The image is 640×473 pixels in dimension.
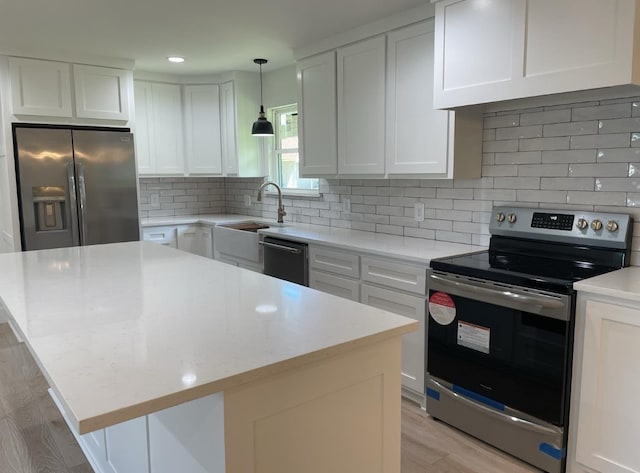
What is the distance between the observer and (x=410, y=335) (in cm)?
271

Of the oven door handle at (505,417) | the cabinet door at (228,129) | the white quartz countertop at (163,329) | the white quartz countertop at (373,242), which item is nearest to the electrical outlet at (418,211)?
the white quartz countertop at (373,242)

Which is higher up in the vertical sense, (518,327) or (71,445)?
(518,327)

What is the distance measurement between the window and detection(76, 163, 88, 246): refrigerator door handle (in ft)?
5.60

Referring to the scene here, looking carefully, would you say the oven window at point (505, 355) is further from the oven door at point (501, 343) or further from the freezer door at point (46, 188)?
the freezer door at point (46, 188)

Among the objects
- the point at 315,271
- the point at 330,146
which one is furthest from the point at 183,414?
the point at 330,146

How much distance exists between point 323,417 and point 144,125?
4148 millimetres

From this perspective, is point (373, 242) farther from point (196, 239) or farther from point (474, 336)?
point (196, 239)

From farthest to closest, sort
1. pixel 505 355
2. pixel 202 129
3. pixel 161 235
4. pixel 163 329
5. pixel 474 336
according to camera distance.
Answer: pixel 202 129 < pixel 161 235 < pixel 474 336 < pixel 505 355 < pixel 163 329

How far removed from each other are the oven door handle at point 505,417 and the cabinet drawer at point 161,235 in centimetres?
306

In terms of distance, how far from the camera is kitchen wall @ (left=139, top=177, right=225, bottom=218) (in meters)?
5.08

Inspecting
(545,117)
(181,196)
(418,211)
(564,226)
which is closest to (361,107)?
(418,211)

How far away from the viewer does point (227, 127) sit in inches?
189

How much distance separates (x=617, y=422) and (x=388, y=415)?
1.11 metres

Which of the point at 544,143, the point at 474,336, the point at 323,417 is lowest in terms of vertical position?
the point at 474,336
